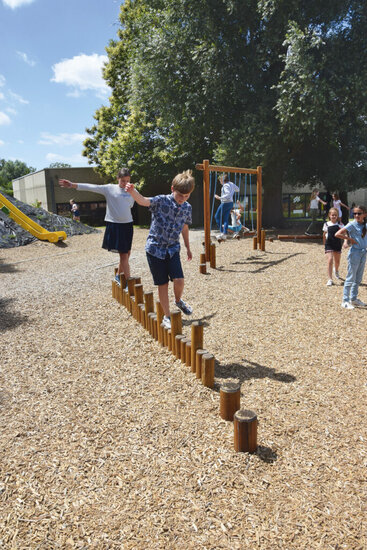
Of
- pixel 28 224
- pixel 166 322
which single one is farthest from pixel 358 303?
pixel 28 224

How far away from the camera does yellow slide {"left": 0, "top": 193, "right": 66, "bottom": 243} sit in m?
13.8

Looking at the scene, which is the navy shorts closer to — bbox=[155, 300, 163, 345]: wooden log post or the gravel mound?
bbox=[155, 300, 163, 345]: wooden log post

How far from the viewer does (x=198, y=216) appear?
23953 mm

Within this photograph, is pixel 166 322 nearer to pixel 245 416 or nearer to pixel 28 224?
pixel 245 416

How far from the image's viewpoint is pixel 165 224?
3709mm

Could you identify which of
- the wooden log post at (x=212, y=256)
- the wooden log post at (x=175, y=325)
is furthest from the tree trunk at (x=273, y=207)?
the wooden log post at (x=175, y=325)

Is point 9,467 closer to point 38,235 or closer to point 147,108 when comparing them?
point 38,235

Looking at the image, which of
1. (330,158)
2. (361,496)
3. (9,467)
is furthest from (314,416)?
(330,158)

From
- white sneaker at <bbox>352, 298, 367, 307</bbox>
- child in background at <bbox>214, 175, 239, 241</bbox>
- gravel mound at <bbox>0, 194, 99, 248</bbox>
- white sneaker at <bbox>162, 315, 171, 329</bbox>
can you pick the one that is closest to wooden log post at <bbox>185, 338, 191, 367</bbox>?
white sneaker at <bbox>162, 315, 171, 329</bbox>

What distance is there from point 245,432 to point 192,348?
1118mm

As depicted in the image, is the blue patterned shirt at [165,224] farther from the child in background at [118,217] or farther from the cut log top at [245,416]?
the cut log top at [245,416]

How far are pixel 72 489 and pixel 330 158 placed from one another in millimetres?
15621

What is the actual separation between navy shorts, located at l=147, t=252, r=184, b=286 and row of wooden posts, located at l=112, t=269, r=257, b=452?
0.26m

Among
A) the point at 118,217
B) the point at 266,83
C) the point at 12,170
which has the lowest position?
the point at 118,217
